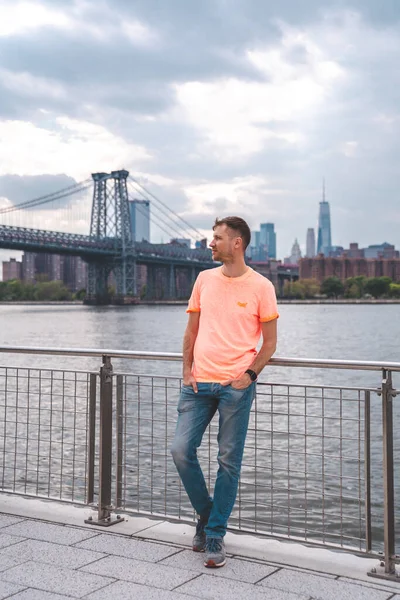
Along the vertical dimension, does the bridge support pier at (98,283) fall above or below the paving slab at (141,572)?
above

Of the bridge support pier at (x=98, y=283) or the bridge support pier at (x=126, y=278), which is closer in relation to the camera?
the bridge support pier at (x=126, y=278)

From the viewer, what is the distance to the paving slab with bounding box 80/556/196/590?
11.0 ft

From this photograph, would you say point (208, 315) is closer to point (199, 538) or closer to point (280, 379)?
point (199, 538)

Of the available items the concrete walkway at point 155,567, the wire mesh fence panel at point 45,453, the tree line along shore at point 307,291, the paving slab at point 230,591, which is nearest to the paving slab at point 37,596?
the concrete walkway at point 155,567

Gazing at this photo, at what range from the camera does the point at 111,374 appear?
436 cm

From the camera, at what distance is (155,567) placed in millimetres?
3531

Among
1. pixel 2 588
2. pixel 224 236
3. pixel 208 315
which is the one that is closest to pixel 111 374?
pixel 208 315

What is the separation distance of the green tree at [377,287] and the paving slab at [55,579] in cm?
14833

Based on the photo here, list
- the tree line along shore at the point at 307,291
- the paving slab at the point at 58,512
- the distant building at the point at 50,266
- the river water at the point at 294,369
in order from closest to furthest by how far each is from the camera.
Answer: the paving slab at the point at 58,512
the river water at the point at 294,369
the tree line along shore at the point at 307,291
the distant building at the point at 50,266

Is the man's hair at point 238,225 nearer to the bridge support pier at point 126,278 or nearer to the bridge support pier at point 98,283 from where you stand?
the bridge support pier at point 126,278

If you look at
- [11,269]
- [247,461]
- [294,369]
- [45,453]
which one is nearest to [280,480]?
[247,461]

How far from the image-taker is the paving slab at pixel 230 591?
318cm

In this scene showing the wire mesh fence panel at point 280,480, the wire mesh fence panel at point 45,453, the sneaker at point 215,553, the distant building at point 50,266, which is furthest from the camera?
the distant building at point 50,266

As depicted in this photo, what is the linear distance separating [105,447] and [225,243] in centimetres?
143
